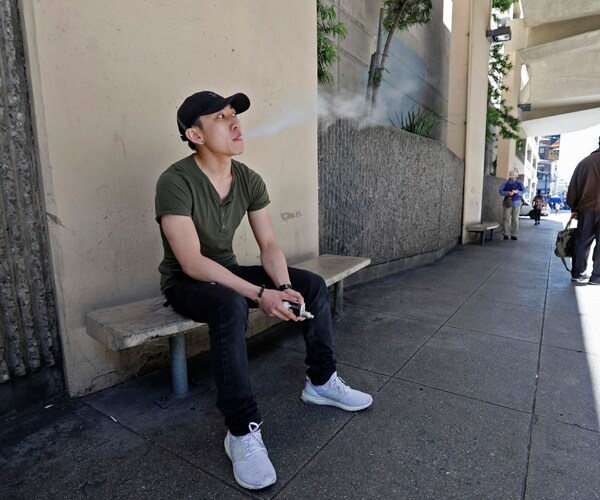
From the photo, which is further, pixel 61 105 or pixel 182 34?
pixel 182 34

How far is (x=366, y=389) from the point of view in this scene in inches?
98.3

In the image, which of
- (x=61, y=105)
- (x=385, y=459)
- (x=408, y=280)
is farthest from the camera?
(x=408, y=280)

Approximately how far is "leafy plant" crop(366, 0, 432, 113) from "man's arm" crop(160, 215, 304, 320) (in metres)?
6.43

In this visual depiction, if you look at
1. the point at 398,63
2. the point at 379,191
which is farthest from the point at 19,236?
the point at 398,63

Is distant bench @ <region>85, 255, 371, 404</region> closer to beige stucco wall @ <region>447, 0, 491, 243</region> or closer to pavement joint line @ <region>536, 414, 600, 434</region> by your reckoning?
pavement joint line @ <region>536, 414, 600, 434</region>

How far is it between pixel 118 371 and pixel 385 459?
171 cm

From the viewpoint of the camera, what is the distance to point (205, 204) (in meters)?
2.17

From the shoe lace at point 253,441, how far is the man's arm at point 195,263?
52cm

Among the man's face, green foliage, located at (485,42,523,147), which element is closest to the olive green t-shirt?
the man's face

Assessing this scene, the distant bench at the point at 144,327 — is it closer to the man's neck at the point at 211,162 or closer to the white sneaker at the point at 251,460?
the white sneaker at the point at 251,460

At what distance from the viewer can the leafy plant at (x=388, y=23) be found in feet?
23.7

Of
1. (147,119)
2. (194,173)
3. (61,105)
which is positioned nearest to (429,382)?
(194,173)

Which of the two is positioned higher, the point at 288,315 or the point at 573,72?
the point at 573,72

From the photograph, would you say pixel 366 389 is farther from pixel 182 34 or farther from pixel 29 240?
pixel 182 34
